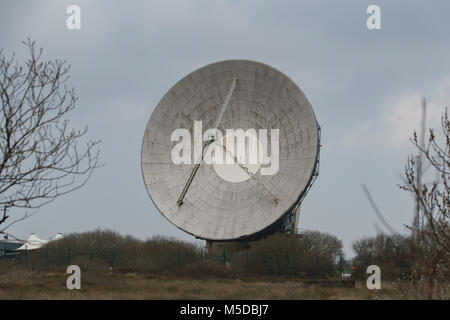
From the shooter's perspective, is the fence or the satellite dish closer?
the satellite dish

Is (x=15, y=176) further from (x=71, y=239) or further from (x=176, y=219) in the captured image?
(x=71, y=239)

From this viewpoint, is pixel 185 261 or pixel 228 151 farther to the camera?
pixel 185 261

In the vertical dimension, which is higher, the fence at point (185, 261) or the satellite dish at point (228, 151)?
the satellite dish at point (228, 151)

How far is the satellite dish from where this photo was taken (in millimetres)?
39656

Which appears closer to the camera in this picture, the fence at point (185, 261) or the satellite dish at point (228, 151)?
the satellite dish at point (228, 151)

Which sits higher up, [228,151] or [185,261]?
[228,151]

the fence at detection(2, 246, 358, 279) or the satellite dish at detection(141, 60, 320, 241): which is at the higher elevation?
the satellite dish at detection(141, 60, 320, 241)

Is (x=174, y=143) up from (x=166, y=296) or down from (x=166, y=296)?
up

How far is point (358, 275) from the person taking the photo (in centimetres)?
4244

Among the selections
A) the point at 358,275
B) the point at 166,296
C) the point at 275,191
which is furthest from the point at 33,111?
the point at 358,275

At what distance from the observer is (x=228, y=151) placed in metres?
41.7

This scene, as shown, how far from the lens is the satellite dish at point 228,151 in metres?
39.7
